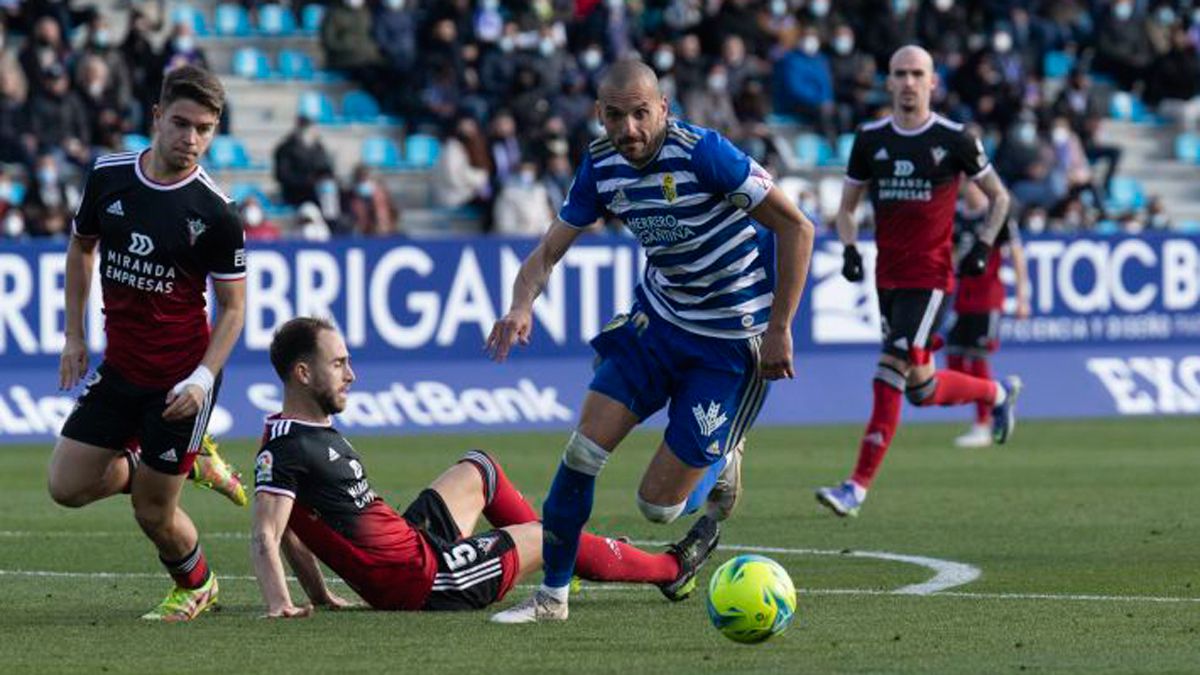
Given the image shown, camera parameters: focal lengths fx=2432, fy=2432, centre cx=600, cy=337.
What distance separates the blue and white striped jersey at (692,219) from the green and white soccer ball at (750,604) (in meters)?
1.42

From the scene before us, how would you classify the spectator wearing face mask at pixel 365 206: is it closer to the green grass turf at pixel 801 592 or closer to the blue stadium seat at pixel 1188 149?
the green grass turf at pixel 801 592

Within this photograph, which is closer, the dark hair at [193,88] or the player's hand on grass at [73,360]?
the dark hair at [193,88]

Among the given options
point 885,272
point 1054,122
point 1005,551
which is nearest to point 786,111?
point 1054,122

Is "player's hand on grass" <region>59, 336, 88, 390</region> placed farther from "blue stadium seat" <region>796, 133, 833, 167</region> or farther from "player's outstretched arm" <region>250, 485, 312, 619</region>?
"blue stadium seat" <region>796, 133, 833, 167</region>

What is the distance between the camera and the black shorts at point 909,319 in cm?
1472

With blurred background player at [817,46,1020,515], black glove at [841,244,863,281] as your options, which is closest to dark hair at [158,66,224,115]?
black glove at [841,244,863,281]

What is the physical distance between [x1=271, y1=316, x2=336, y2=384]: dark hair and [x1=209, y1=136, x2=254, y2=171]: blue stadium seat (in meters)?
18.2

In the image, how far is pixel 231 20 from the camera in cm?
2911

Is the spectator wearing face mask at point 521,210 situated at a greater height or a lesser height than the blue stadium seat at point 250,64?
lesser

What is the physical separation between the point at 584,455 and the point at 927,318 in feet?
19.5

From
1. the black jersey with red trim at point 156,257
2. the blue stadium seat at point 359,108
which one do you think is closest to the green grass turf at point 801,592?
the black jersey with red trim at point 156,257

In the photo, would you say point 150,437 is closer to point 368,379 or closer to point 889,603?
point 889,603

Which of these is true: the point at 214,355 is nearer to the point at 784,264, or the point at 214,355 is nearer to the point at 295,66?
the point at 784,264

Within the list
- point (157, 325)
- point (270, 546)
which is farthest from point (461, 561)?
point (157, 325)
